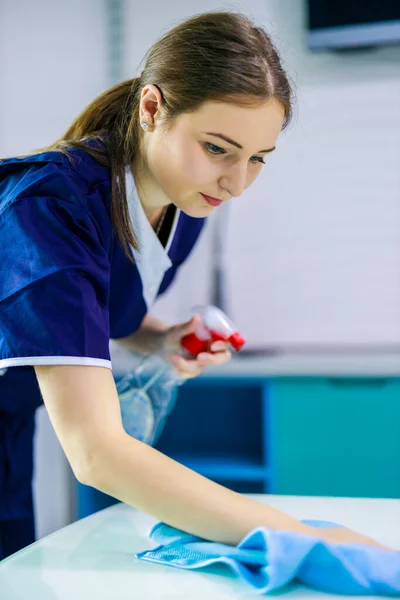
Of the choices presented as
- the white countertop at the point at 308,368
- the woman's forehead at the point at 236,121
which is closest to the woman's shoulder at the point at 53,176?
the woman's forehead at the point at 236,121

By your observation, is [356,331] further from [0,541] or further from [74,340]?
[74,340]

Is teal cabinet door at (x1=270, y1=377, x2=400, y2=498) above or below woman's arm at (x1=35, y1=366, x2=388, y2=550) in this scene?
below

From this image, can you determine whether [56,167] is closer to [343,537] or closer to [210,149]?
[210,149]

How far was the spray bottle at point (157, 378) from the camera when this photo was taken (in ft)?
4.23

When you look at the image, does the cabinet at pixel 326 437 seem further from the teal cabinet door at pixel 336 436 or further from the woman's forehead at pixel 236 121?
the woman's forehead at pixel 236 121

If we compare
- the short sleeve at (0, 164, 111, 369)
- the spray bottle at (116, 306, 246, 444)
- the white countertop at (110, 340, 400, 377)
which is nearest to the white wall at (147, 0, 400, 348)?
the white countertop at (110, 340, 400, 377)

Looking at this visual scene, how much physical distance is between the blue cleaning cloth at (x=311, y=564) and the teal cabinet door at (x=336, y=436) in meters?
1.55

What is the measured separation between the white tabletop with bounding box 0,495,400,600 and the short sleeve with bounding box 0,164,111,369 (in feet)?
0.79

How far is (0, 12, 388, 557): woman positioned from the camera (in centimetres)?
81

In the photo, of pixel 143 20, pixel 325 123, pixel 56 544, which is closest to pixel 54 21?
pixel 143 20

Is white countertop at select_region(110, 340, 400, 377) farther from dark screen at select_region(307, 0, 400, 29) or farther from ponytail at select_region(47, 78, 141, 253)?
dark screen at select_region(307, 0, 400, 29)

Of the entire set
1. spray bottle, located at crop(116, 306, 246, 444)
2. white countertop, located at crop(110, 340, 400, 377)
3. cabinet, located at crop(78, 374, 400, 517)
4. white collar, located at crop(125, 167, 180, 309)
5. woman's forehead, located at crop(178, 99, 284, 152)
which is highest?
woman's forehead, located at crop(178, 99, 284, 152)

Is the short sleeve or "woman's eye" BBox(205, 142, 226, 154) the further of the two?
"woman's eye" BBox(205, 142, 226, 154)

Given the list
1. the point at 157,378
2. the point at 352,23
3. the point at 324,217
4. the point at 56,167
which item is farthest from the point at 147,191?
the point at 352,23
